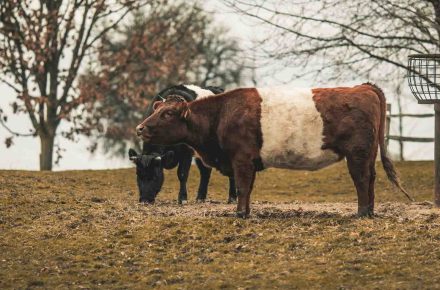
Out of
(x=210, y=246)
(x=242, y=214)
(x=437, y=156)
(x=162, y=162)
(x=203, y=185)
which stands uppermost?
(x=437, y=156)

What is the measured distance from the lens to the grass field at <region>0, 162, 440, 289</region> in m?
9.94

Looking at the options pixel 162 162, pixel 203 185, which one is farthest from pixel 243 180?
pixel 203 185

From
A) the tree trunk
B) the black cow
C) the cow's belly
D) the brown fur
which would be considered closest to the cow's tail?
the brown fur

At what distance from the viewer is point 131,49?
30844 mm

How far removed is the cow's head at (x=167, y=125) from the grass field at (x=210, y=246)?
1.22m

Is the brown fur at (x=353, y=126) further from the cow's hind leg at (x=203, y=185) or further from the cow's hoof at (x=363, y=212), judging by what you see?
the cow's hind leg at (x=203, y=185)

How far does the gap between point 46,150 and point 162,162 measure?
564 inches

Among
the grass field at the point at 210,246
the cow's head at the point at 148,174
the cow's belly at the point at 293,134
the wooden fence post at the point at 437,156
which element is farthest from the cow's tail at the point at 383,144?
the cow's head at the point at 148,174

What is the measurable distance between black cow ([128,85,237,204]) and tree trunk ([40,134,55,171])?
13363 millimetres

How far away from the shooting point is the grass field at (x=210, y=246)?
994cm

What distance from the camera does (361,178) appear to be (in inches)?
497

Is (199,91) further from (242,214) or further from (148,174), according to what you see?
(242,214)

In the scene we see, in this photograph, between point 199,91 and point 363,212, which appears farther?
point 199,91

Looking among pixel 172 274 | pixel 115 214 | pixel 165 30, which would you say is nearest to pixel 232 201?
pixel 115 214
